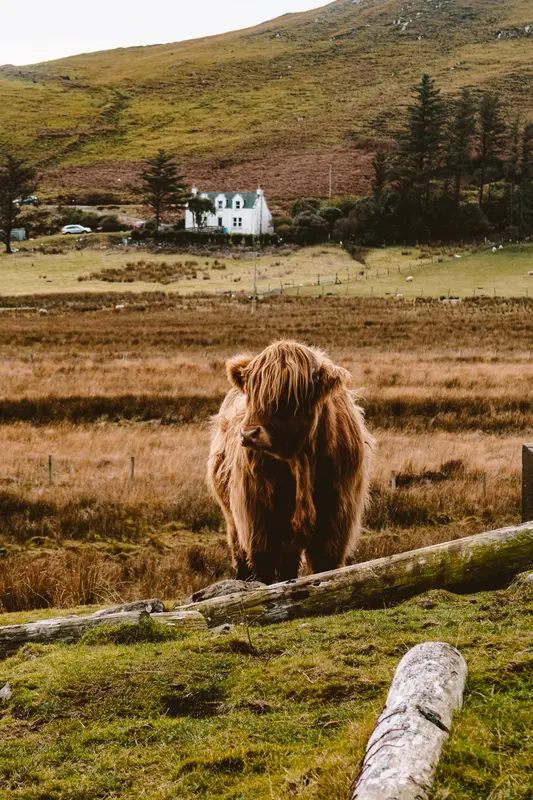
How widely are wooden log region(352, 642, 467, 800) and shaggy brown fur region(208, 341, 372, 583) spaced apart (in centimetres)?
238

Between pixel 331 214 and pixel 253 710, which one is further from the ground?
pixel 331 214

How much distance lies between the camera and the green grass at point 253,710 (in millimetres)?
2852

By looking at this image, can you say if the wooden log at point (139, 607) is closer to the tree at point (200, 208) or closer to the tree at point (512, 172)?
the tree at point (200, 208)

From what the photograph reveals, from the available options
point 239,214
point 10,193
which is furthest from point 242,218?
point 10,193

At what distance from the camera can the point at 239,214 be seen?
3706 inches

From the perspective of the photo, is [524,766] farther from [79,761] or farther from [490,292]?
[490,292]

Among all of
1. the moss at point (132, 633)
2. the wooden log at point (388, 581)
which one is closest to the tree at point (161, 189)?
the wooden log at point (388, 581)

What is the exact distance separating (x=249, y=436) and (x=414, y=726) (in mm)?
2864

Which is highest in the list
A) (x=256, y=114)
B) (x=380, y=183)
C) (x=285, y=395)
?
(x=256, y=114)

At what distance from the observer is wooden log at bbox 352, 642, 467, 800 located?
238cm

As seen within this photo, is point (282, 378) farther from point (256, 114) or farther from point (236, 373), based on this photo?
point (256, 114)

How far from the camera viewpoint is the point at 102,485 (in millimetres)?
12727

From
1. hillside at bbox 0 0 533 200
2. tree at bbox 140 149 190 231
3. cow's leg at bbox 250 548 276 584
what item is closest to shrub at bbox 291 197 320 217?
hillside at bbox 0 0 533 200

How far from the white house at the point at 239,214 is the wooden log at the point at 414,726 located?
290 ft
